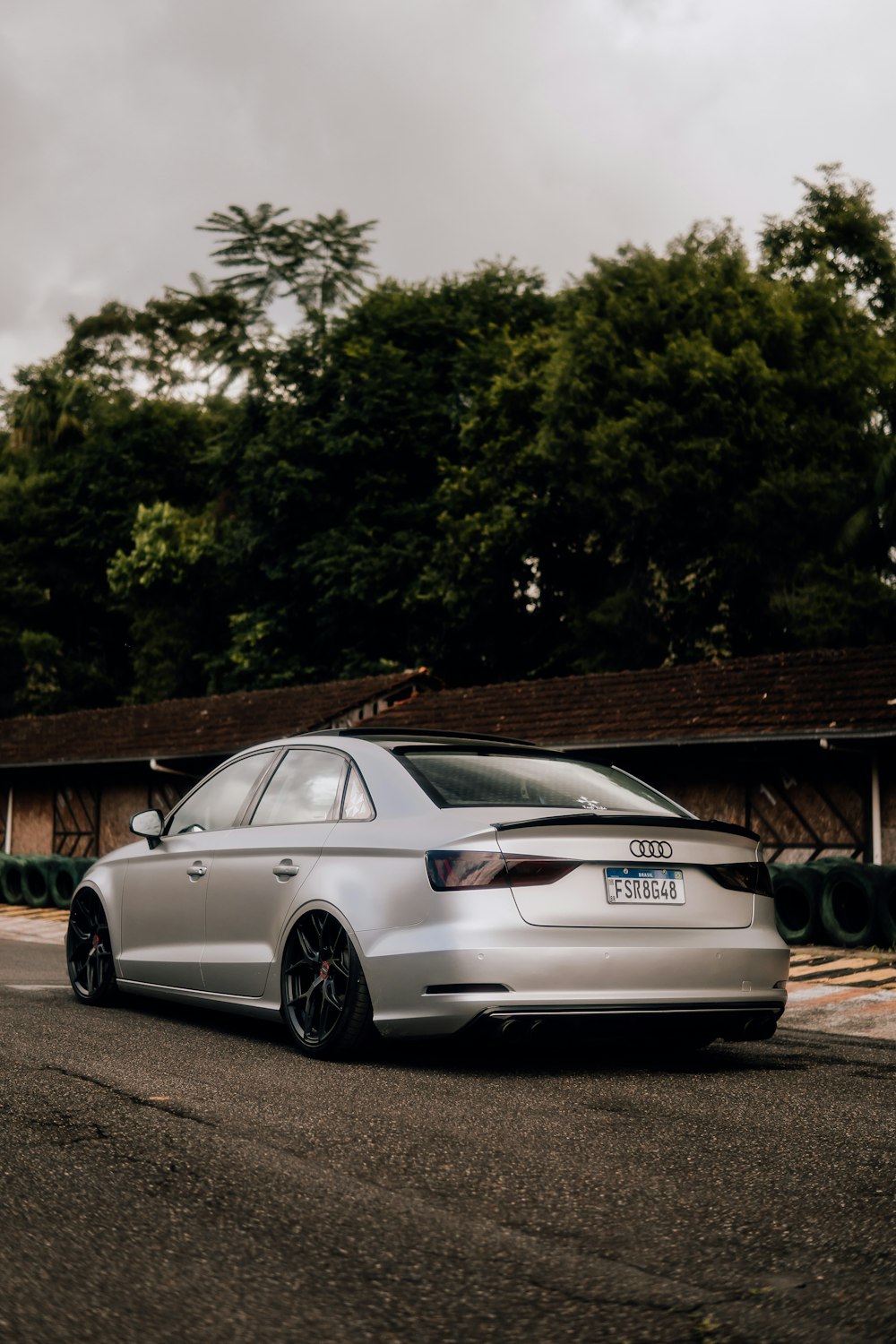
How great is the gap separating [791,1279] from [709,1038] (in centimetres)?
356

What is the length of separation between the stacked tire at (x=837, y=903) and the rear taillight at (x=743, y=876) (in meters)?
7.41

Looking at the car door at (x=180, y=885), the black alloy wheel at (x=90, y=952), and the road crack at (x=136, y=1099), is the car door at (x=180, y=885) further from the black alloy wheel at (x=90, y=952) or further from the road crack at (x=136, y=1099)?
the road crack at (x=136, y=1099)

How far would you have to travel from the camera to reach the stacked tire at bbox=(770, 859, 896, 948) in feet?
43.7

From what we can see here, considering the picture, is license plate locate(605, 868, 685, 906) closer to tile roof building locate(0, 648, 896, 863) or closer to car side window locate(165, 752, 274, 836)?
car side window locate(165, 752, 274, 836)

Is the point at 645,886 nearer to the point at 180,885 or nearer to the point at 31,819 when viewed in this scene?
the point at 180,885

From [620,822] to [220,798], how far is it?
2.53m

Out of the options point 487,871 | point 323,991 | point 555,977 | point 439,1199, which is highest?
point 487,871

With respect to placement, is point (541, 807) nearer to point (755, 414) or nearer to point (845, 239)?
point (755, 414)

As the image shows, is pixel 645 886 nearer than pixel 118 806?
Yes

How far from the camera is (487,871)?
228 inches

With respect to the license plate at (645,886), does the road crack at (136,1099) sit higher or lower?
lower

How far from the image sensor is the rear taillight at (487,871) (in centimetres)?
578

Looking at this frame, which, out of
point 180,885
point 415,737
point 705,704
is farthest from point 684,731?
point 180,885

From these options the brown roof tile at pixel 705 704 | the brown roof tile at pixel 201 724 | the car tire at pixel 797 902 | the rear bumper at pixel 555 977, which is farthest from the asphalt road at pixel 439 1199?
the brown roof tile at pixel 201 724
